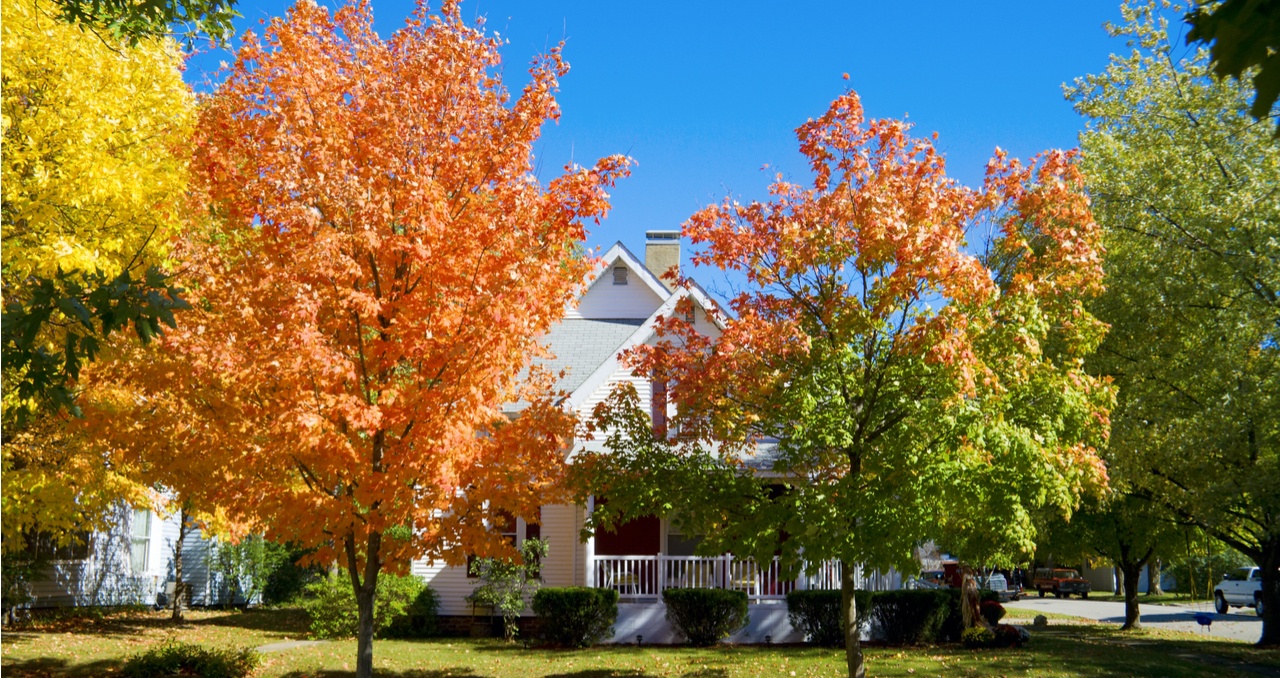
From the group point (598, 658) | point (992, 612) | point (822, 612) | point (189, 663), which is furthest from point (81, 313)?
point (992, 612)

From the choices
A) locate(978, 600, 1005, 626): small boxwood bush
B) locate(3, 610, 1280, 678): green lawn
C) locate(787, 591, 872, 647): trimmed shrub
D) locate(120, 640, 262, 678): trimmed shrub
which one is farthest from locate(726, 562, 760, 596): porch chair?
locate(120, 640, 262, 678): trimmed shrub

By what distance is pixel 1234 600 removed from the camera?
113 feet

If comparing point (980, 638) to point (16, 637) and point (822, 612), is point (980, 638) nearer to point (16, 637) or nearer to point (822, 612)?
point (822, 612)

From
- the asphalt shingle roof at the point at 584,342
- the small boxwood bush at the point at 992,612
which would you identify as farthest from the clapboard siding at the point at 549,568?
the small boxwood bush at the point at 992,612

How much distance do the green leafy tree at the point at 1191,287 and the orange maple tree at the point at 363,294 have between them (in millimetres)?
11243

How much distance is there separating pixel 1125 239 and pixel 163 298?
59.4 feet

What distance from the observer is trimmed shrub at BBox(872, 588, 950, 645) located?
18.6 m

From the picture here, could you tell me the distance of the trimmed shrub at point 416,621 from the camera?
1930cm

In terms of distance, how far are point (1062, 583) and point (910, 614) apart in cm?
3642

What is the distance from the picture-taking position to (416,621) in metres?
19.4

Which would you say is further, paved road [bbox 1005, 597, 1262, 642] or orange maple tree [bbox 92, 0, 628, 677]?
paved road [bbox 1005, 597, 1262, 642]

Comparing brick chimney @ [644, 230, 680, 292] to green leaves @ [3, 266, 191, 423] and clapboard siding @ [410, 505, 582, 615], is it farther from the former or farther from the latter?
green leaves @ [3, 266, 191, 423]

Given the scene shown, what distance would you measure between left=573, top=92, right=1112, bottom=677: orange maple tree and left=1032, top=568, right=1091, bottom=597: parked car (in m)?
41.7

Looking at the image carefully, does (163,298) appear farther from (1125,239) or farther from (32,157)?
(1125,239)
